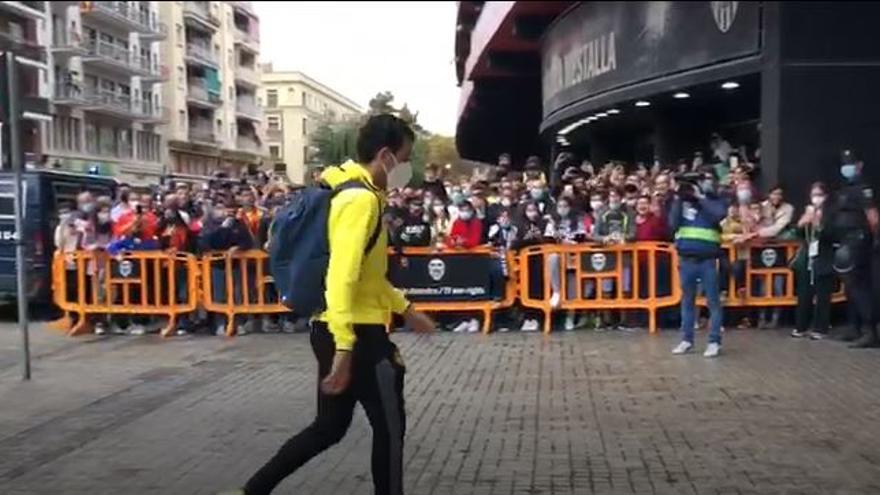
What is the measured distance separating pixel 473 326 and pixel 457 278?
623 millimetres

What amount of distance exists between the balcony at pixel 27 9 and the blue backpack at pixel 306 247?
170ft

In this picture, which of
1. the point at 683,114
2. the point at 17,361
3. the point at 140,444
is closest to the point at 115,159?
the point at 683,114

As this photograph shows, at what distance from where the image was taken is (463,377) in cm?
978

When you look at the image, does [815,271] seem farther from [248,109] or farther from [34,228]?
[248,109]

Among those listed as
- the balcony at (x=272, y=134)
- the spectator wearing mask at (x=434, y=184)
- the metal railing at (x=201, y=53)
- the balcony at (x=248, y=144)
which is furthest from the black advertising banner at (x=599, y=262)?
the balcony at (x=248, y=144)

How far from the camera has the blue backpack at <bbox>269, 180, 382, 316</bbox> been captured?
4.69m

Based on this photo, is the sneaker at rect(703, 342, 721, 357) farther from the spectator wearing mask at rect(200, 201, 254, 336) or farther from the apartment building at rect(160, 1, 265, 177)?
the apartment building at rect(160, 1, 265, 177)

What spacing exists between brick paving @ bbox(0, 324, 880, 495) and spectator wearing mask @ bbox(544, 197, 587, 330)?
131 cm

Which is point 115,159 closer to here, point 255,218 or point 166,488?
point 255,218

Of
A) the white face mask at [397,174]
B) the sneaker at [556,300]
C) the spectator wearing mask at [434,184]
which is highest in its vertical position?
the spectator wearing mask at [434,184]

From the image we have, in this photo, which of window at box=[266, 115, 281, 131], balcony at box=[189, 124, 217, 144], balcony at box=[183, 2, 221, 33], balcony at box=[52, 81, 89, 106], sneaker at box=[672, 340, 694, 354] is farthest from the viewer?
window at box=[266, 115, 281, 131]

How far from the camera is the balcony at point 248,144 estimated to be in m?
91.9

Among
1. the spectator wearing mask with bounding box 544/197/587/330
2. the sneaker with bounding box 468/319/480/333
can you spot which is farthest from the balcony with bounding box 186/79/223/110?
the sneaker with bounding box 468/319/480/333

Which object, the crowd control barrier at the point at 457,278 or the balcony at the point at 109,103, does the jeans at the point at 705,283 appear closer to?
the crowd control barrier at the point at 457,278
